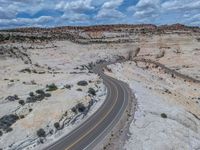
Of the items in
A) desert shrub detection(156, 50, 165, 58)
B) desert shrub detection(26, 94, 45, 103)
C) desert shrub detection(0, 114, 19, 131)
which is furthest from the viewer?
desert shrub detection(156, 50, 165, 58)

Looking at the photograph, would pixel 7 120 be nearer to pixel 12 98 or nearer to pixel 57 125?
pixel 57 125

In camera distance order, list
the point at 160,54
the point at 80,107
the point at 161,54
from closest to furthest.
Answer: the point at 80,107 < the point at 160,54 < the point at 161,54

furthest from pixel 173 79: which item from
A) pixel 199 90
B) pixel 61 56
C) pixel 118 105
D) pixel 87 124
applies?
pixel 87 124

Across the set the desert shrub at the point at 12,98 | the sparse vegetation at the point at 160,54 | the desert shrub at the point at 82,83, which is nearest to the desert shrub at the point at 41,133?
the desert shrub at the point at 12,98

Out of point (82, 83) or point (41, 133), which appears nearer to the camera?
point (41, 133)

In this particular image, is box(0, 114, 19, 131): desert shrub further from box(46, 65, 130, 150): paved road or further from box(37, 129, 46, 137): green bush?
box(46, 65, 130, 150): paved road

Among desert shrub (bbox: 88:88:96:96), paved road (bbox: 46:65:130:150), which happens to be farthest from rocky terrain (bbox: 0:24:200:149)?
paved road (bbox: 46:65:130:150)

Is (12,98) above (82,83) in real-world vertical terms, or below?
above

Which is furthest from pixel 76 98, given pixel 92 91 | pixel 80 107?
pixel 92 91

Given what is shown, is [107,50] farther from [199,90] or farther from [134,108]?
[134,108]
